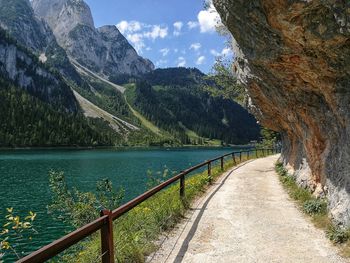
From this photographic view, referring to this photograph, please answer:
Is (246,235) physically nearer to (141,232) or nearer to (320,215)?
(141,232)

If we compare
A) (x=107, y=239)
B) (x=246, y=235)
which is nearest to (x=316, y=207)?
(x=246, y=235)

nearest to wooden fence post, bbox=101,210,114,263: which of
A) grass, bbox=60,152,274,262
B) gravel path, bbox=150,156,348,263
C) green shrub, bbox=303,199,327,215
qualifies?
grass, bbox=60,152,274,262

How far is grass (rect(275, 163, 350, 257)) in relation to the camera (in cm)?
1019

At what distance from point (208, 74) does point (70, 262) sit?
30339 millimetres

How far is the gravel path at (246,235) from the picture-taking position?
948 centimetres

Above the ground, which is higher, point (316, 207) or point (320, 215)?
point (316, 207)

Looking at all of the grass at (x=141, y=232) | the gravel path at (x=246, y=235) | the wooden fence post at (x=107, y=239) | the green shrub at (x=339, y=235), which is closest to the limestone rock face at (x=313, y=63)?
the green shrub at (x=339, y=235)

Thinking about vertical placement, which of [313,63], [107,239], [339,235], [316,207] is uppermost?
[313,63]

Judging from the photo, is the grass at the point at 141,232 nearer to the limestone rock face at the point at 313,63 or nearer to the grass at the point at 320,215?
the grass at the point at 320,215

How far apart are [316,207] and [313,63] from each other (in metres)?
5.62

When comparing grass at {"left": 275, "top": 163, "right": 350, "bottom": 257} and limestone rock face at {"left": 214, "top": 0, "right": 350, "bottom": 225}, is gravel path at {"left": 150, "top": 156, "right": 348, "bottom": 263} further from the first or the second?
limestone rock face at {"left": 214, "top": 0, "right": 350, "bottom": 225}

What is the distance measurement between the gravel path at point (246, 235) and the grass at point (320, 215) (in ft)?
0.78

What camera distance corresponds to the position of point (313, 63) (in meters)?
10.8

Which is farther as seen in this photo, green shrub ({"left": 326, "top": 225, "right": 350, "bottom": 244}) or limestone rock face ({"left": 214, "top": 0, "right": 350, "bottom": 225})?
green shrub ({"left": 326, "top": 225, "right": 350, "bottom": 244})
